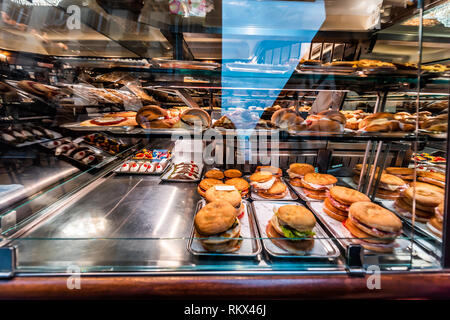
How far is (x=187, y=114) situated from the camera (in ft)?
6.02

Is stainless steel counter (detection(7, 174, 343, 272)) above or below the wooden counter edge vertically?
above

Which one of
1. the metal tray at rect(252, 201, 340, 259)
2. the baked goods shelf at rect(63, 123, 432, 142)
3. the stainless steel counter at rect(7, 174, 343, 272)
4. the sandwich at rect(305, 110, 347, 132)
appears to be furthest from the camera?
the sandwich at rect(305, 110, 347, 132)

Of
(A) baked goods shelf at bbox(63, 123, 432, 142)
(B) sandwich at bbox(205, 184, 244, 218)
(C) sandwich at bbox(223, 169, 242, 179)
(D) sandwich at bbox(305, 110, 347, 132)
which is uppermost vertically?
(D) sandwich at bbox(305, 110, 347, 132)

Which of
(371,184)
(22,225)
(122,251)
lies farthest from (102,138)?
(371,184)

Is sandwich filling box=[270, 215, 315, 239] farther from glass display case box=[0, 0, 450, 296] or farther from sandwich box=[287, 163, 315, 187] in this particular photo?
sandwich box=[287, 163, 315, 187]

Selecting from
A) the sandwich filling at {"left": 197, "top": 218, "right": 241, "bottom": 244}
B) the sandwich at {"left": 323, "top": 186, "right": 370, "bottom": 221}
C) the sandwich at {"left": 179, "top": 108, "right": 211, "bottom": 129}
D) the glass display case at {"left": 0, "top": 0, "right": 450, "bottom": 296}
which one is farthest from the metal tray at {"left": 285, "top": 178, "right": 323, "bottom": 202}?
the sandwich at {"left": 179, "top": 108, "right": 211, "bottom": 129}

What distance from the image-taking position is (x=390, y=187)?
2.11 metres

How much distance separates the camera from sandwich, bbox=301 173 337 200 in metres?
2.17

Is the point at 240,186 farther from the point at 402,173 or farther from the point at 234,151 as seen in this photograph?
the point at 402,173

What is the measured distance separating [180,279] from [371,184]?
2.16 metres

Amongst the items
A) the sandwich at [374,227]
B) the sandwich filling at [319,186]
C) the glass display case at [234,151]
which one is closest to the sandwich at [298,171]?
the glass display case at [234,151]

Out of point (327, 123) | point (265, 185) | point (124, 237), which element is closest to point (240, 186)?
point (265, 185)

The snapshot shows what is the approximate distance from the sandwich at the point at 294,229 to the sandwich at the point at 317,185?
722 mm
